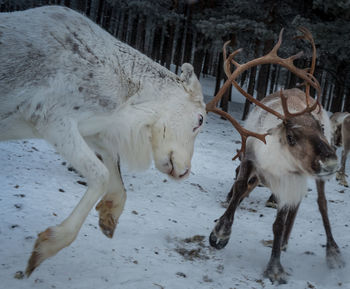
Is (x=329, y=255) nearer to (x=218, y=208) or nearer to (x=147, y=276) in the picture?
(x=218, y=208)

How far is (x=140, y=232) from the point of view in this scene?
3.42 metres

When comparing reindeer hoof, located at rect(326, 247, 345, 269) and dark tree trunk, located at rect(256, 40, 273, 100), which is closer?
reindeer hoof, located at rect(326, 247, 345, 269)

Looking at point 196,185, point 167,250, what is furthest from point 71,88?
point 196,185

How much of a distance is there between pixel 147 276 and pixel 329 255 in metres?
1.92

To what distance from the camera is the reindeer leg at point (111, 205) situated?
2.64m

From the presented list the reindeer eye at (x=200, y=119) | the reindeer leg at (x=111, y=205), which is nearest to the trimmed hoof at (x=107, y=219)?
the reindeer leg at (x=111, y=205)

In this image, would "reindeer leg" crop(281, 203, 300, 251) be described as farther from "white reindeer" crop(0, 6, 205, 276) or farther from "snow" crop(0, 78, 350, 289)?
"white reindeer" crop(0, 6, 205, 276)

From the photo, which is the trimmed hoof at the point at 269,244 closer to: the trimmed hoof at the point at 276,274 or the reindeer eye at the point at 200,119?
the trimmed hoof at the point at 276,274

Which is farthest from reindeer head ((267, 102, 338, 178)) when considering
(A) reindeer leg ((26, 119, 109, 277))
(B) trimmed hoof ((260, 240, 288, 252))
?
(A) reindeer leg ((26, 119, 109, 277))

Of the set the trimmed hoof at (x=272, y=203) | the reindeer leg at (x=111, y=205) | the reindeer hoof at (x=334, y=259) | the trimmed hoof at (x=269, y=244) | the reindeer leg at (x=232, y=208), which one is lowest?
the trimmed hoof at (x=272, y=203)

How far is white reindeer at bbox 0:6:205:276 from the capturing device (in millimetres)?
Result: 2059

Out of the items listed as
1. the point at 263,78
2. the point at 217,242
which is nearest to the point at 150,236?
the point at 217,242

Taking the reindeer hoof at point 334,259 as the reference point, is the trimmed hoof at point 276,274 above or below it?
above

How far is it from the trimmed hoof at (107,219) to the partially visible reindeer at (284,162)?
1.20 metres
